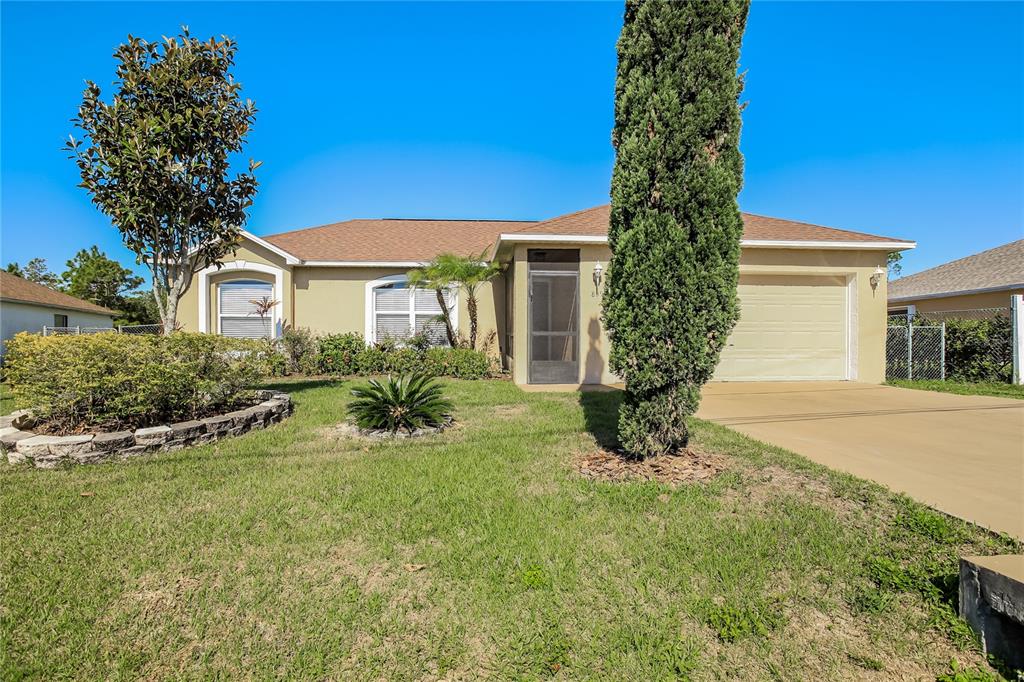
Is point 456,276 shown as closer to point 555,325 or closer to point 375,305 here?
point 555,325

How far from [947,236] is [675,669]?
89.1 ft

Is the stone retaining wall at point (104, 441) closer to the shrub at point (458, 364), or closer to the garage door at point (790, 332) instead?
the shrub at point (458, 364)

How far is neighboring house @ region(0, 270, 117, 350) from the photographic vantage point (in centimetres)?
1548

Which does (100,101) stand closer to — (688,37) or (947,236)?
(688,37)

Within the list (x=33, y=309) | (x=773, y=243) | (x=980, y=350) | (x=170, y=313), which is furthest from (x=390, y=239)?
(x=980, y=350)

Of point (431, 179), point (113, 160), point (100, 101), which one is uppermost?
point (431, 179)

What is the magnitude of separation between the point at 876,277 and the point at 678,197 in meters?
9.36

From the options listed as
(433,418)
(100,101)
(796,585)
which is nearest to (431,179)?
(100,101)

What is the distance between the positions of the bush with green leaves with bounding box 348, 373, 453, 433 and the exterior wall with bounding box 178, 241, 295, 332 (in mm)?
7518

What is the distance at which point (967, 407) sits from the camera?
24.1 feet

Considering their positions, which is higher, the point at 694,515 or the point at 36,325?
the point at 36,325

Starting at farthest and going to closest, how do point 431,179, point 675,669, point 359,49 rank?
point 431,179 < point 359,49 < point 675,669

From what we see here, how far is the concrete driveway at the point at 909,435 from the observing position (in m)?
3.68

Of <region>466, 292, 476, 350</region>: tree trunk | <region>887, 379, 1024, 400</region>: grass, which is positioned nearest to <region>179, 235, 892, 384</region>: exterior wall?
<region>887, 379, 1024, 400</region>: grass
